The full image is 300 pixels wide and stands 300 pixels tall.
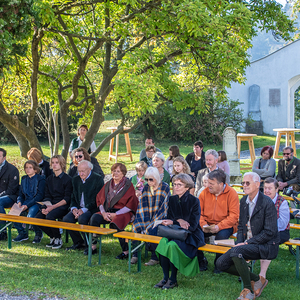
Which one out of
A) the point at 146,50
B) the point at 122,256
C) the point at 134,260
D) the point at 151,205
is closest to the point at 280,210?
the point at 151,205

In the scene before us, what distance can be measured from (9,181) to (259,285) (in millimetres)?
5014

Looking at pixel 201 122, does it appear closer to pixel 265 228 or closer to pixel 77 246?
pixel 77 246

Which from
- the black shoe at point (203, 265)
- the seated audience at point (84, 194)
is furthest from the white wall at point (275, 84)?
the black shoe at point (203, 265)

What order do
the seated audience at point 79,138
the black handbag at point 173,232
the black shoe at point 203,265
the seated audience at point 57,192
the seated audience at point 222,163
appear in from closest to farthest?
the black handbag at point 173,232 < the black shoe at point 203,265 < the seated audience at point 57,192 < the seated audience at point 222,163 < the seated audience at point 79,138

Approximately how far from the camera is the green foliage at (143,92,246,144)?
80.0 ft

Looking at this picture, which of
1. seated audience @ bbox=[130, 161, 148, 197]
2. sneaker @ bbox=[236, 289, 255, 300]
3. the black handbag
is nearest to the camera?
sneaker @ bbox=[236, 289, 255, 300]

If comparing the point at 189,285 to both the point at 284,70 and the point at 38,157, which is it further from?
the point at 284,70

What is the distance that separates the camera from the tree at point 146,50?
731 centimetres

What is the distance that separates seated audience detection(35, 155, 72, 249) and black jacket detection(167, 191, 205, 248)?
7.89 feet

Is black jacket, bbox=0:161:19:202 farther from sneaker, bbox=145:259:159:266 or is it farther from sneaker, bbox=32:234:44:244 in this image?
sneaker, bbox=145:259:159:266

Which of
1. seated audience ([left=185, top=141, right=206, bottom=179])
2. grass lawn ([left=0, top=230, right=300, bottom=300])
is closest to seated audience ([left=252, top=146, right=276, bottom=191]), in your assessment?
seated audience ([left=185, top=141, right=206, bottom=179])

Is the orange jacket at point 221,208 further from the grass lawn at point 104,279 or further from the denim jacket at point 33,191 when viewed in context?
the denim jacket at point 33,191

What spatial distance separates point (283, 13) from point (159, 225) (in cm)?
745

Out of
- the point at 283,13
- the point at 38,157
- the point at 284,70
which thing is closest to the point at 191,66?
the point at 283,13
